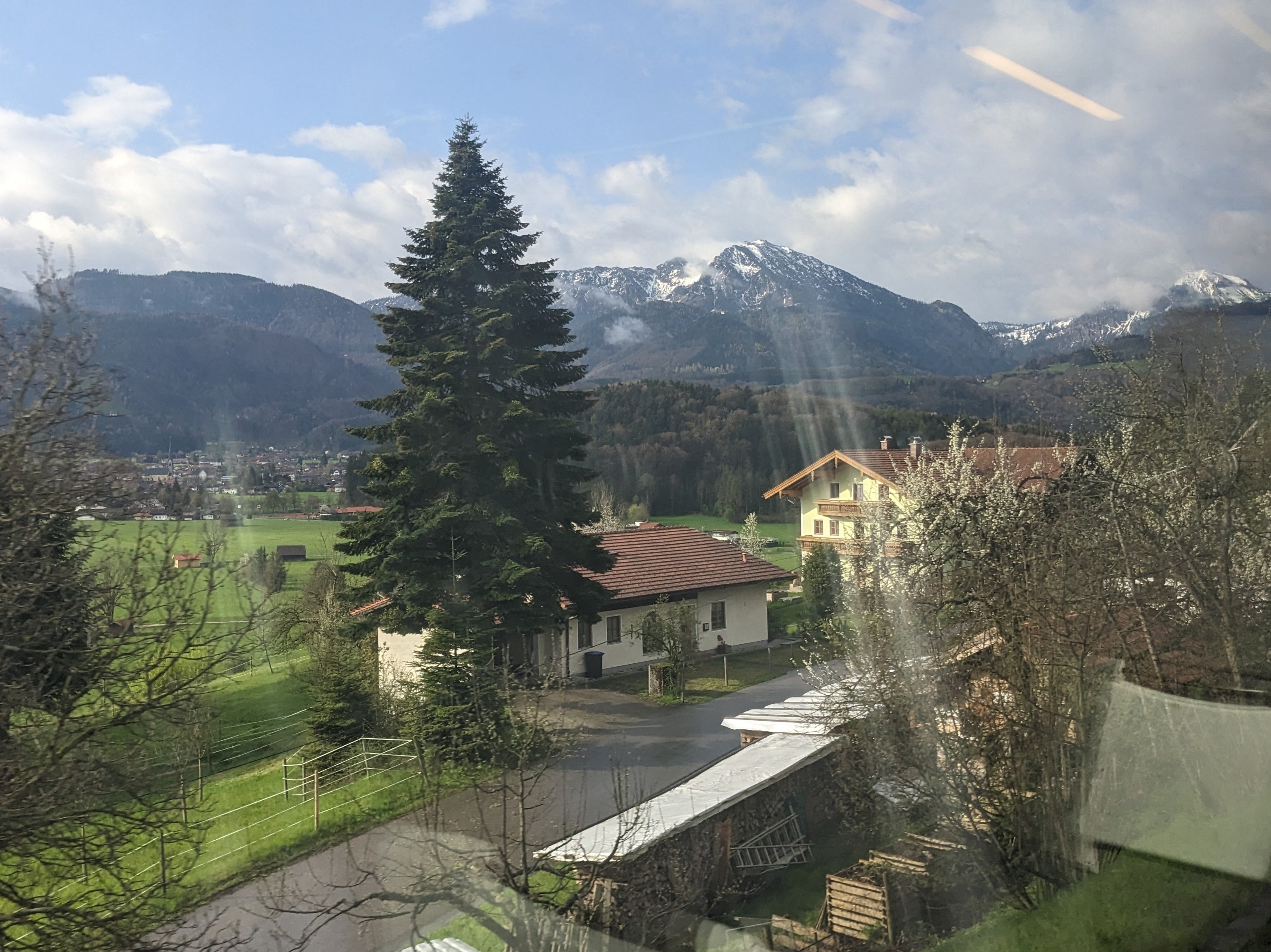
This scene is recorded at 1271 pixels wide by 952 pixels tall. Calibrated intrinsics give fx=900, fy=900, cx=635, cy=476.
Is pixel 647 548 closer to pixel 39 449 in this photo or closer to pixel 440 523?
pixel 440 523

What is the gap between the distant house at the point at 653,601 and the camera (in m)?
20.9

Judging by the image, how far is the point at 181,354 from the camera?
66562mm

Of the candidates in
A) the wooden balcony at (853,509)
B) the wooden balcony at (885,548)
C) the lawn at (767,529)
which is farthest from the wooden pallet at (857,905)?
the lawn at (767,529)

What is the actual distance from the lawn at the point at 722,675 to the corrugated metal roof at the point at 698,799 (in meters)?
7.01

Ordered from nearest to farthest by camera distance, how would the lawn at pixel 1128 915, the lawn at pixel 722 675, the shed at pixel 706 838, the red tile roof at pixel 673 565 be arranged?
the lawn at pixel 1128 915, the shed at pixel 706 838, the lawn at pixel 722 675, the red tile roof at pixel 673 565

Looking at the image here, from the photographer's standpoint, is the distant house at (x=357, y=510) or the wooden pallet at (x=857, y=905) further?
the distant house at (x=357, y=510)

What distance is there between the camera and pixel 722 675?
23.1 m

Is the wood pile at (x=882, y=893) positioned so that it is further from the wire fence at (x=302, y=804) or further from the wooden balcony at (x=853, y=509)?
the wire fence at (x=302, y=804)

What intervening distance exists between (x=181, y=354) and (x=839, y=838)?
219ft

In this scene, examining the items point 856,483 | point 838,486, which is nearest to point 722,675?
point 856,483

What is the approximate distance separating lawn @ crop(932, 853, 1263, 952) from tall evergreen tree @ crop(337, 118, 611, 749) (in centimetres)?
1092

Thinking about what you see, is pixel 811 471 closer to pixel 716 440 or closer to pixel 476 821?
pixel 716 440

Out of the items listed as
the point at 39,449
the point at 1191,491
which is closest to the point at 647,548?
the point at 1191,491

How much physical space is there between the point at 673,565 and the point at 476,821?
579 inches
